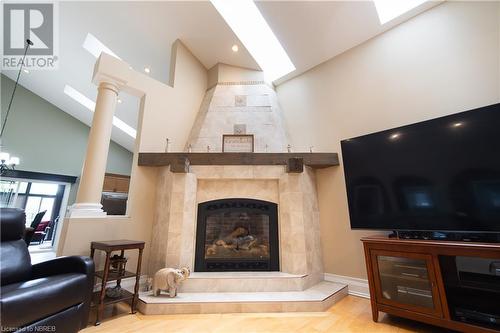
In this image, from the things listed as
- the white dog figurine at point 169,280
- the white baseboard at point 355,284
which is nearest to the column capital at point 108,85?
the white dog figurine at point 169,280

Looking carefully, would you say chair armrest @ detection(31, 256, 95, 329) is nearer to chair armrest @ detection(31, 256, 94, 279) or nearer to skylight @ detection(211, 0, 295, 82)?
chair armrest @ detection(31, 256, 94, 279)

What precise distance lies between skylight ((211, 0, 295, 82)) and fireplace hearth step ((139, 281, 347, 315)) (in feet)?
11.1

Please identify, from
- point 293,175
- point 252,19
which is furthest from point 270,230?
point 252,19

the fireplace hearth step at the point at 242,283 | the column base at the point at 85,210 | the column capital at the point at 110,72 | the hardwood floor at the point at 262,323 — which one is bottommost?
the hardwood floor at the point at 262,323

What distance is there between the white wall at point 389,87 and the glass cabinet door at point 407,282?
2.24 ft

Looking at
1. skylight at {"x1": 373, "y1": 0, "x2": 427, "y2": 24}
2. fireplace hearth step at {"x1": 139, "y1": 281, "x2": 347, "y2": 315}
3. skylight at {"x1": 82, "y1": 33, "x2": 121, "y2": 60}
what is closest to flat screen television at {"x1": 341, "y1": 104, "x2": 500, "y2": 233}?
fireplace hearth step at {"x1": 139, "y1": 281, "x2": 347, "y2": 315}

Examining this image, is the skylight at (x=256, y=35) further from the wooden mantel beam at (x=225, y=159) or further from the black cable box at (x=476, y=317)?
the black cable box at (x=476, y=317)

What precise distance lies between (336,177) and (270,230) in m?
1.15

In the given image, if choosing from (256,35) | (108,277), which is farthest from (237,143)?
(108,277)

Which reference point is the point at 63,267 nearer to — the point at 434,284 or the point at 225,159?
the point at 225,159

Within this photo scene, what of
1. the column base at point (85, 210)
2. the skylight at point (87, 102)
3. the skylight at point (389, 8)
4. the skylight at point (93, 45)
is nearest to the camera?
the column base at point (85, 210)

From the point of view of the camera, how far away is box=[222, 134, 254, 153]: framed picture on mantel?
130 inches

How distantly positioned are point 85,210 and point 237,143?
2058 millimetres

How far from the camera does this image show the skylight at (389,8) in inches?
103
